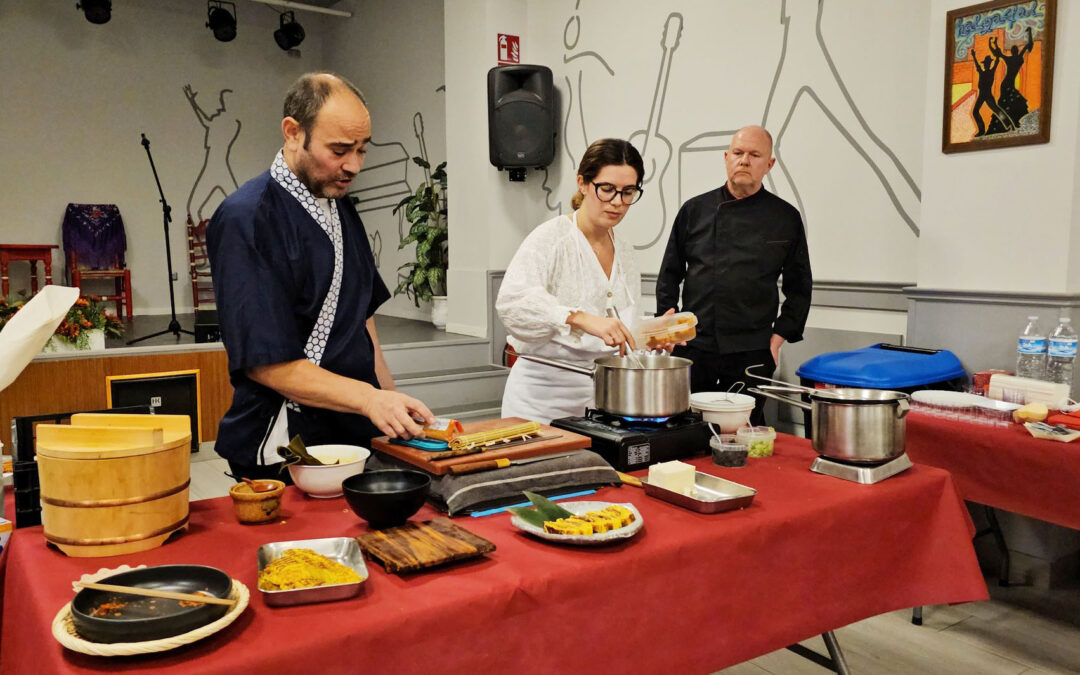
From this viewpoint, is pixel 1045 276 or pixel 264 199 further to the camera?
pixel 1045 276

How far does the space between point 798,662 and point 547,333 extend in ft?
3.97

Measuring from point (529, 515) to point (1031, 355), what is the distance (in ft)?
6.91

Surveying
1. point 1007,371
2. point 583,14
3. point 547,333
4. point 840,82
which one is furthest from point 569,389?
point 583,14

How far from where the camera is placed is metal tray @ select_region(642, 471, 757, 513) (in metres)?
1.41

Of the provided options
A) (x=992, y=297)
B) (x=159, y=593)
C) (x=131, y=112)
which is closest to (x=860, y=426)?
(x=159, y=593)

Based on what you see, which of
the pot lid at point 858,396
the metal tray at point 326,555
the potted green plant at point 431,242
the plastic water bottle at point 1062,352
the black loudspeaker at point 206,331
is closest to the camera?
the metal tray at point 326,555

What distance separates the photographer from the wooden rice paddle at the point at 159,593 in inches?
37.7

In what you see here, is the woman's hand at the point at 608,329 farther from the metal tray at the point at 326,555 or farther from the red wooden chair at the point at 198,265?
the red wooden chair at the point at 198,265

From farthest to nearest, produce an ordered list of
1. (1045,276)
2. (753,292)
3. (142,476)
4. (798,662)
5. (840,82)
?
(840,82) → (753,292) → (1045,276) → (798,662) → (142,476)

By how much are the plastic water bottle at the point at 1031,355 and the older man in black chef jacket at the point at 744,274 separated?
2.71ft

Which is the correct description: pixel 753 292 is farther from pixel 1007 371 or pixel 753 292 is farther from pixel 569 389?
pixel 569 389

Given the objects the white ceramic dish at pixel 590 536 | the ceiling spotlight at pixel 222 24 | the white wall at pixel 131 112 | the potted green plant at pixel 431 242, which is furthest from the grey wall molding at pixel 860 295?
the white wall at pixel 131 112

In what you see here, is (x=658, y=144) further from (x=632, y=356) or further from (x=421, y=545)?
(x=421, y=545)

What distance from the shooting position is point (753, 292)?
10.8 feet
